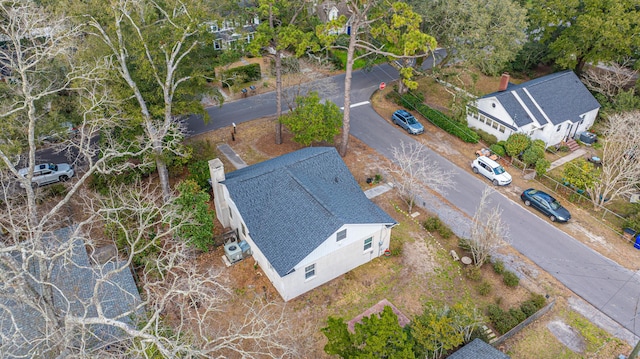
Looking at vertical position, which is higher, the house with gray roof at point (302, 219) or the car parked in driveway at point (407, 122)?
the house with gray roof at point (302, 219)

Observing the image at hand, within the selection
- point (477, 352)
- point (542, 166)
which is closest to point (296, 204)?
point (477, 352)

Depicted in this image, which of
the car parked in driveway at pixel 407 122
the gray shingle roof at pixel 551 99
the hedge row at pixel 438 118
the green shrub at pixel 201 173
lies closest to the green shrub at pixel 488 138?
the hedge row at pixel 438 118

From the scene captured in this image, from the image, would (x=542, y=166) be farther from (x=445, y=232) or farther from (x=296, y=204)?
(x=296, y=204)

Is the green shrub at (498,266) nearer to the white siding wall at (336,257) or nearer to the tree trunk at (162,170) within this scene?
the white siding wall at (336,257)

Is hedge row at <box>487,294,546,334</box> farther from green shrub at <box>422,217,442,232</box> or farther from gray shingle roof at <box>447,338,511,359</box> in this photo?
green shrub at <box>422,217,442,232</box>

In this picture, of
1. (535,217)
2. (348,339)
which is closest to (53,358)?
(348,339)

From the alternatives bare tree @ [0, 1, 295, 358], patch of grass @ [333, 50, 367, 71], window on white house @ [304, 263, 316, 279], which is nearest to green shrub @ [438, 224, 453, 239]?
window on white house @ [304, 263, 316, 279]
